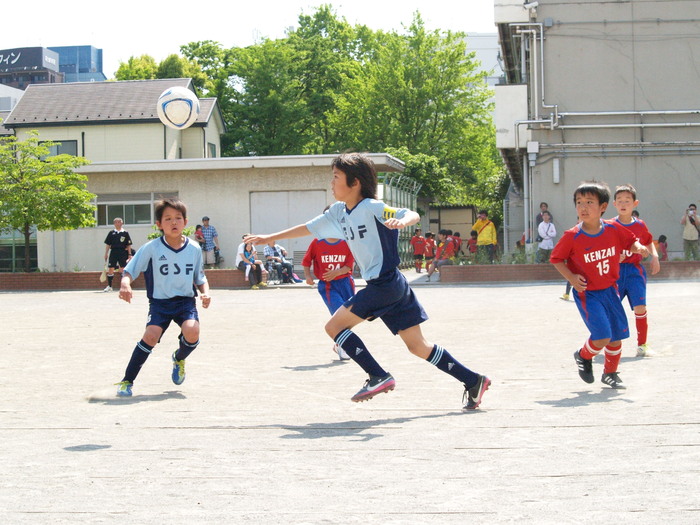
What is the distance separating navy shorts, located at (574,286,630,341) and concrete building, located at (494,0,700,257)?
18939mm

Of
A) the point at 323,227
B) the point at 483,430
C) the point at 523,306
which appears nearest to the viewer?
the point at 483,430

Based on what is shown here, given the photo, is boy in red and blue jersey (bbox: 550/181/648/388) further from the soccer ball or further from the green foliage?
the green foliage

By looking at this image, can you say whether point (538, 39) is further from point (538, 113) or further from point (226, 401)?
point (226, 401)

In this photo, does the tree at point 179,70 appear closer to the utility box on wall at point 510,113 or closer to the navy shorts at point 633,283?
the utility box on wall at point 510,113

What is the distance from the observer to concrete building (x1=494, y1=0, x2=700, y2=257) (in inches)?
1025

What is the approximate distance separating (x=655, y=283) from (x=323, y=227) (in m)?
16.3

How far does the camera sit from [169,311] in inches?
302

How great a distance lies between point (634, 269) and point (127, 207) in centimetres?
2432

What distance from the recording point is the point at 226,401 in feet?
23.5

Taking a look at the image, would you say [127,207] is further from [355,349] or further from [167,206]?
[355,349]

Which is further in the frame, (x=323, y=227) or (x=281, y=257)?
(x=281, y=257)

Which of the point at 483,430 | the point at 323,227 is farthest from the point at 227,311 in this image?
the point at 483,430

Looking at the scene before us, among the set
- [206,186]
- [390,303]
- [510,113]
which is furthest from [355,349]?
[206,186]

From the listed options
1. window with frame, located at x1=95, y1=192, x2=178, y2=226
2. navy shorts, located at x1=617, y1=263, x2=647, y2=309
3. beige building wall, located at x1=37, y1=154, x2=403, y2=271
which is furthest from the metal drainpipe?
navy shorts, located at x1=617, y1=263, x2=647, y2=309
